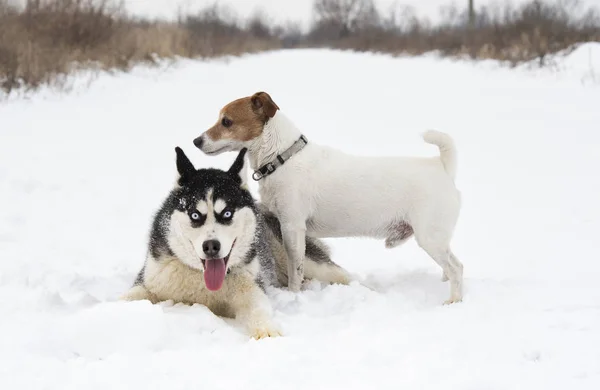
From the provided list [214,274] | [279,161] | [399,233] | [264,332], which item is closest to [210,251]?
[214,274]

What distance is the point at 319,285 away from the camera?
13.8ft

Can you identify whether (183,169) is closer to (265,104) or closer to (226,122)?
(226,122)

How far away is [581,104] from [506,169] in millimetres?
5095

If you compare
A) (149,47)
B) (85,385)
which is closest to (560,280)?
(85,385)

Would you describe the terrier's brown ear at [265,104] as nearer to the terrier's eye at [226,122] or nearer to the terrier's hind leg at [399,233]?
the terrier's eye at [226,122]

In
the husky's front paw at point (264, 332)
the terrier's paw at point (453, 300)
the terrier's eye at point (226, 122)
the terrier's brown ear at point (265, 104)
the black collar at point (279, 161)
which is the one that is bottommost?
the terrier's paw at point (453, 300)

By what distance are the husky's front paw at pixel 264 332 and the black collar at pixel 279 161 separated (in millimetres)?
1365

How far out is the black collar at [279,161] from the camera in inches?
165

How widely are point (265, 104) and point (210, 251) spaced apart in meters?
1.44

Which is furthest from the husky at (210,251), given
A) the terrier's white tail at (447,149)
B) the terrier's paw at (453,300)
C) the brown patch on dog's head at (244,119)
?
the terrier's white tail at (447,149)

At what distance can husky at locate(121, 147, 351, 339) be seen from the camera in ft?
10.9

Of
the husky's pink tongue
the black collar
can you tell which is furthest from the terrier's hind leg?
the husky's pink tongue

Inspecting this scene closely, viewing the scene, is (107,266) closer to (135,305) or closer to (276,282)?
(276,282)

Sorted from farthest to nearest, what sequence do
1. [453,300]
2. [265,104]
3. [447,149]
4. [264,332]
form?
[265,104] → [447,149] → [453,300] → [264,332]
